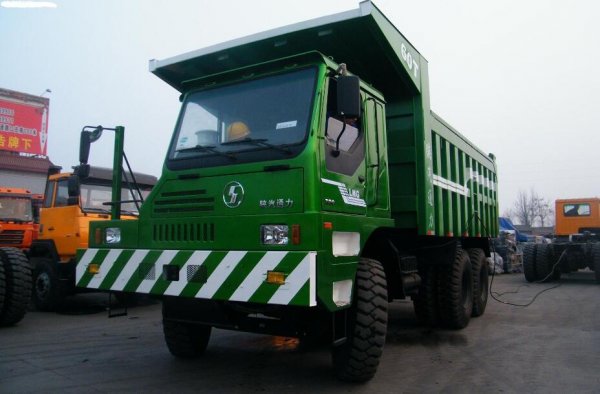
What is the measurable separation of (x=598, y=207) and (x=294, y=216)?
17.2m

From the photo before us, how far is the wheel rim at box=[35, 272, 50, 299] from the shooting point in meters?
9.27

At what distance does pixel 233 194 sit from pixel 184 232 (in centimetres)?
59

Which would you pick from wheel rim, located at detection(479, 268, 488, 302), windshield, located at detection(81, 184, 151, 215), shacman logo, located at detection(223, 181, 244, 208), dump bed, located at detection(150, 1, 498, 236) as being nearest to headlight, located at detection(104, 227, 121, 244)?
shacman logo, located at detection(223, 181, 244, 208)

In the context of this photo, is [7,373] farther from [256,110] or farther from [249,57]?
[249,57]

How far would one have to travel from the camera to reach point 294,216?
3707mm

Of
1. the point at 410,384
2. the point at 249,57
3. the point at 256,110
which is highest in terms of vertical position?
the point at 249,57

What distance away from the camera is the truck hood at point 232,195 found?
3.86 m


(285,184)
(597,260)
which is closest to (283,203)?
(285,184)

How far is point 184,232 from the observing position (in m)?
4.29

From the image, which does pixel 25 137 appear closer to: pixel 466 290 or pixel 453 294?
pixel 466 290

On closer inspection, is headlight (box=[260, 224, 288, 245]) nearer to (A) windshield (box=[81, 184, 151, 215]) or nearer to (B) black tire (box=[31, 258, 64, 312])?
(A) windshield (box=[81, 184, 151, 215])

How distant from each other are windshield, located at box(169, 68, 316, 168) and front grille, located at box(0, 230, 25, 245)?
7.47 m

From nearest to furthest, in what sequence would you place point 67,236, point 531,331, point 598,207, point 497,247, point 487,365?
point 487,365
point 531,331
point 67,236
point 598,207
point 497,247

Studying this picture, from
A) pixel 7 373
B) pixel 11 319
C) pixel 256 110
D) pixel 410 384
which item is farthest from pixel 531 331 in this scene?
pixel 11 319
